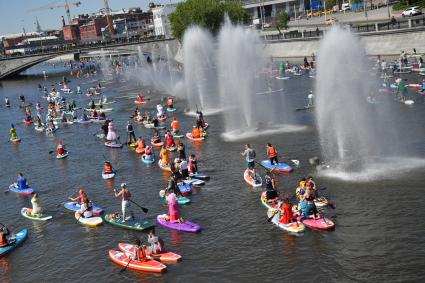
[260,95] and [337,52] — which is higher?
[337,52]

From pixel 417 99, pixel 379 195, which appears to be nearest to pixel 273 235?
pixel 379 195

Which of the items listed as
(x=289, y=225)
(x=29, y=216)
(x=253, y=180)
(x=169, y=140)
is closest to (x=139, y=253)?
(x=289, y=225)

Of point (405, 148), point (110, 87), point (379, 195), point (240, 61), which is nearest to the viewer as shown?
point (379, 195)

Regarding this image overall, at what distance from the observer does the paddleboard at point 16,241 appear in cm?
3222

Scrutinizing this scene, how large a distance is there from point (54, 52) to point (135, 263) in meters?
160

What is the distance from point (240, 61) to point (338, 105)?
28.3 metres

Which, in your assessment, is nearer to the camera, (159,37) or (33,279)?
(33,279)

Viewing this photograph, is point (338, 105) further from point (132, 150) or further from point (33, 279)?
point (33, 279)

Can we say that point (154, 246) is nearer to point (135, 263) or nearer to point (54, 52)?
point (135, 263)

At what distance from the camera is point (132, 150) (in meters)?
55.4

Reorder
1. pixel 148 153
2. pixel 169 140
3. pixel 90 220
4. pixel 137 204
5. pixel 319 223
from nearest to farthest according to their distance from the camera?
1. pixel 319 223
2. pixel 137 204
3. pixel 90 220
4. pixel 148 153
5. pixel 169 140

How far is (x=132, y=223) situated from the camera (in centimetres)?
3381

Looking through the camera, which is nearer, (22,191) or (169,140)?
(22,191)

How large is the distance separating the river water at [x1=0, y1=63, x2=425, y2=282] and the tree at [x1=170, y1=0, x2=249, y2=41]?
99.2 metres
